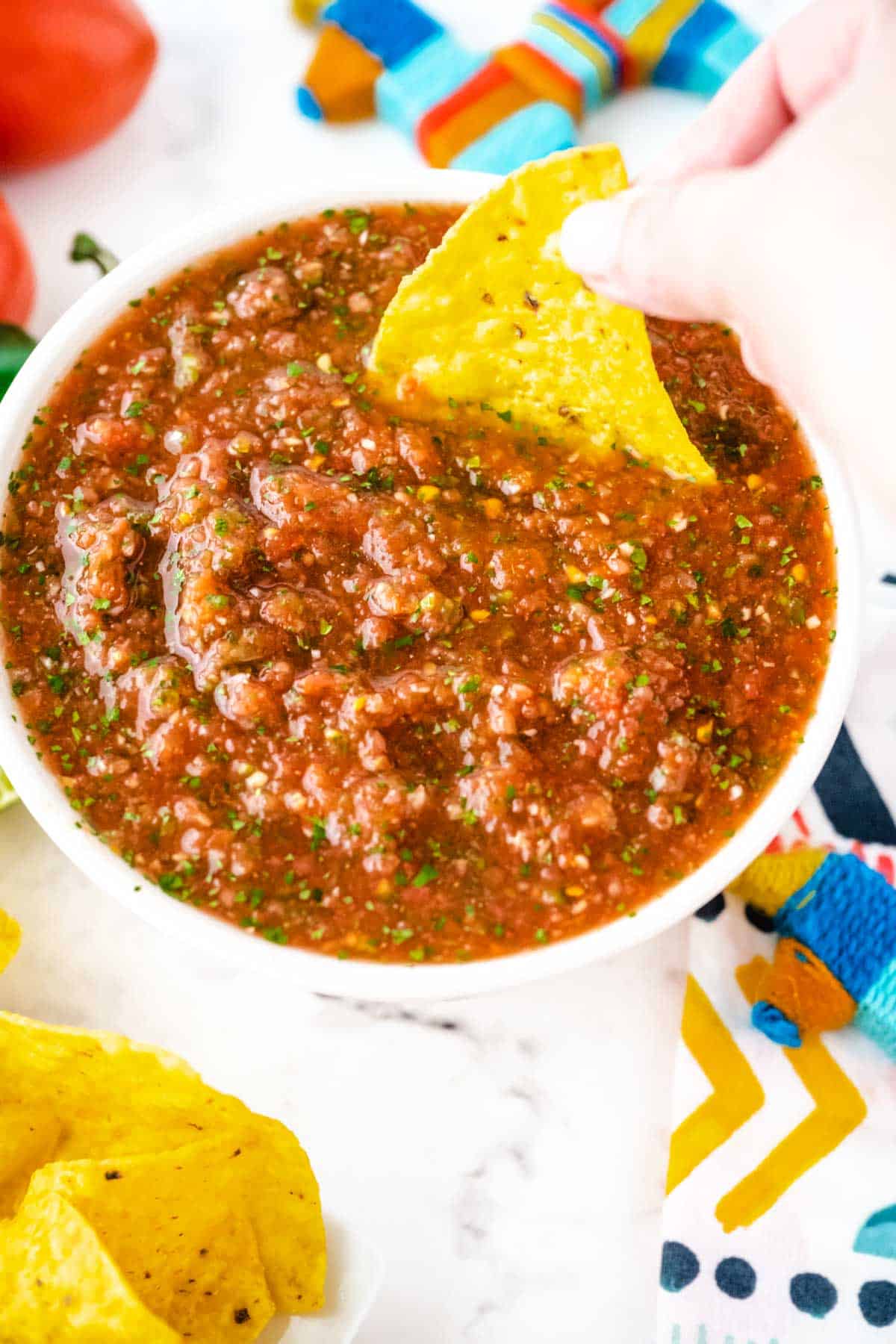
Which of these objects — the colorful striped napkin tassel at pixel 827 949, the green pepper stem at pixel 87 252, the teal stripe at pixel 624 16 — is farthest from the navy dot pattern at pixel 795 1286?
the teal stripe at pixel 624 16

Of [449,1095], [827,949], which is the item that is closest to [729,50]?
[827,949]

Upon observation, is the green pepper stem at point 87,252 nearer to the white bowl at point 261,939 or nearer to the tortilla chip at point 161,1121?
the white bowl at point 261,939

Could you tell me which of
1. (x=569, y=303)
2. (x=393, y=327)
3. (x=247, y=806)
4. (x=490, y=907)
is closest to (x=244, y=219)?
(x=393, y=327)

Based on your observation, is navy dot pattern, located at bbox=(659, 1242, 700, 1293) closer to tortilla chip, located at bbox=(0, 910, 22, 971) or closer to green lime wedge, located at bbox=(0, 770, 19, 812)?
tortilla chip, located at bbox=(0, 910, 22, 971)

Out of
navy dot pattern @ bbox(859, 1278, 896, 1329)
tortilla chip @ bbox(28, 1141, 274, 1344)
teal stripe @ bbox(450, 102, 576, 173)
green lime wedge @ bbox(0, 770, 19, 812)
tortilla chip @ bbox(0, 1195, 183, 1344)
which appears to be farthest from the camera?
teal stripe @ bbox(450, 102, 576, 173)

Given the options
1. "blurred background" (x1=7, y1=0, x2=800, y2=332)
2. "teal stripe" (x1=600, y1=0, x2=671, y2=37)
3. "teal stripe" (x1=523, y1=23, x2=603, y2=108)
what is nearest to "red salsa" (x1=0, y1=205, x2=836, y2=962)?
"blurred background" (x1=7, y1=0, x2=800, y2=332)

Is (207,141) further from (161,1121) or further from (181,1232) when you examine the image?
(181,1232)
